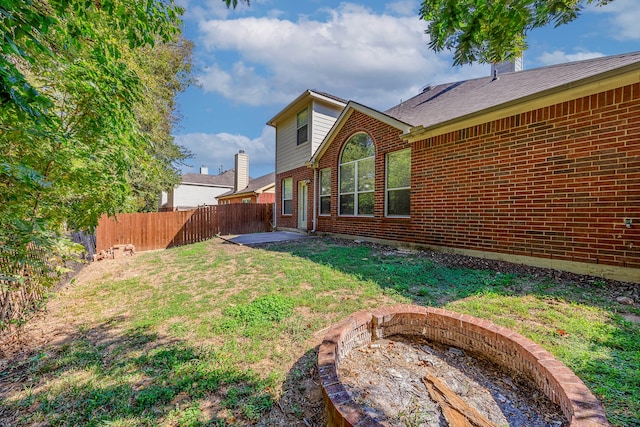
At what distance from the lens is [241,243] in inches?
376

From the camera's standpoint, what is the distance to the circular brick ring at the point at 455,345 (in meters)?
1.45

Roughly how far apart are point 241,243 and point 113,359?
272 inches

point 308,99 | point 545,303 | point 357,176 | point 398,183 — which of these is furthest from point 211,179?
point 545,303

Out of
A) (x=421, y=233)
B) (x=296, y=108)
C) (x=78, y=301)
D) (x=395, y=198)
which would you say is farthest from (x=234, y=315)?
(x=296, y=108)

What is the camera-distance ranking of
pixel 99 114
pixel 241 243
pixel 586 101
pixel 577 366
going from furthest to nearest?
pixel 241 243 → pixel 586 101 → pixel 99 114 → pixel 577 366

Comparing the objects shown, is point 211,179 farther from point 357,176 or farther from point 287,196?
point 357,176

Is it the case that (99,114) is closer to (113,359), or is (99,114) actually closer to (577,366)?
(113,359)

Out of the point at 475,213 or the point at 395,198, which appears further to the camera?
the point at 395,198

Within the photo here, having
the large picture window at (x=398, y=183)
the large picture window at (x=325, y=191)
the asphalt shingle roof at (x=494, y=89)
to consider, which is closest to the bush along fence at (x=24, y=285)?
the large picture window at (x=398, y=183)

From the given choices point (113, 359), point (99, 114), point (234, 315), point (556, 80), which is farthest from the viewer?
point (556, 80)

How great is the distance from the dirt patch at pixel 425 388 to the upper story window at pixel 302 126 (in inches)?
421

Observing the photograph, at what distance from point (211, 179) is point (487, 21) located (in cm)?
3379

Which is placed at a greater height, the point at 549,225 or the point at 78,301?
the point at 549,225

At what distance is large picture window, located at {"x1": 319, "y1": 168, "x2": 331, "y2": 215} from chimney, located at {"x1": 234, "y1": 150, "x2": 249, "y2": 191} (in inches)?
534
